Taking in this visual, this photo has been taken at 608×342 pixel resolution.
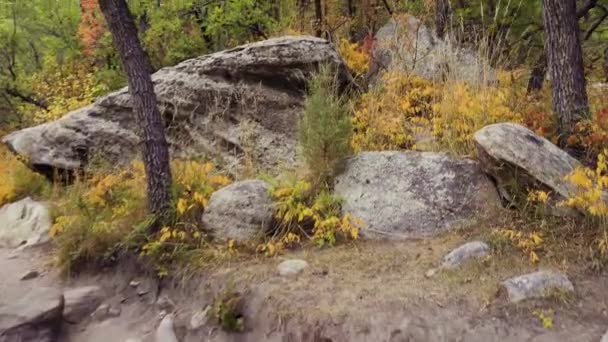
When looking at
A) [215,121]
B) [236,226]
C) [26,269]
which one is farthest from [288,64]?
[26,269]

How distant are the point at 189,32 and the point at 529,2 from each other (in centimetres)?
633

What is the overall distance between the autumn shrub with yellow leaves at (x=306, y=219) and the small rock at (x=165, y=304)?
877 mm

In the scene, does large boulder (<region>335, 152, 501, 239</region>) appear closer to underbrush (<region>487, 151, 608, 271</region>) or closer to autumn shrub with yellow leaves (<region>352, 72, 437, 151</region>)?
underbrush (<region>487, 151, 608, 271</region>)

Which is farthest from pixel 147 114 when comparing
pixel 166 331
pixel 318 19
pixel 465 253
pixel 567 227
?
pixel 318 19

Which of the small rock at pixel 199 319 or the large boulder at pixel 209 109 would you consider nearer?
the small rock at pixel 199 319

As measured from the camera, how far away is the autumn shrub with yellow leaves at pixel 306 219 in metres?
4.72

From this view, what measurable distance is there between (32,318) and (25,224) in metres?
2.49

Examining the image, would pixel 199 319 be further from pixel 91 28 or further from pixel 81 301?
pixel 91 28

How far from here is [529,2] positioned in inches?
303

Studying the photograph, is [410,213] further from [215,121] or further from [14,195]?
[14,195]

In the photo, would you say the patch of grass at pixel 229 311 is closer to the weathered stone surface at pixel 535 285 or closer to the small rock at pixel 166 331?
the small rock at pixel 166 331

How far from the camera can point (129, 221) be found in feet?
16.9

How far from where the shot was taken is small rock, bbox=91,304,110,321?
459cm

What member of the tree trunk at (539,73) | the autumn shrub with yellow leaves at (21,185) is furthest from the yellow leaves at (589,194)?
the autumn shrub with yellow leaves at (21,185)
